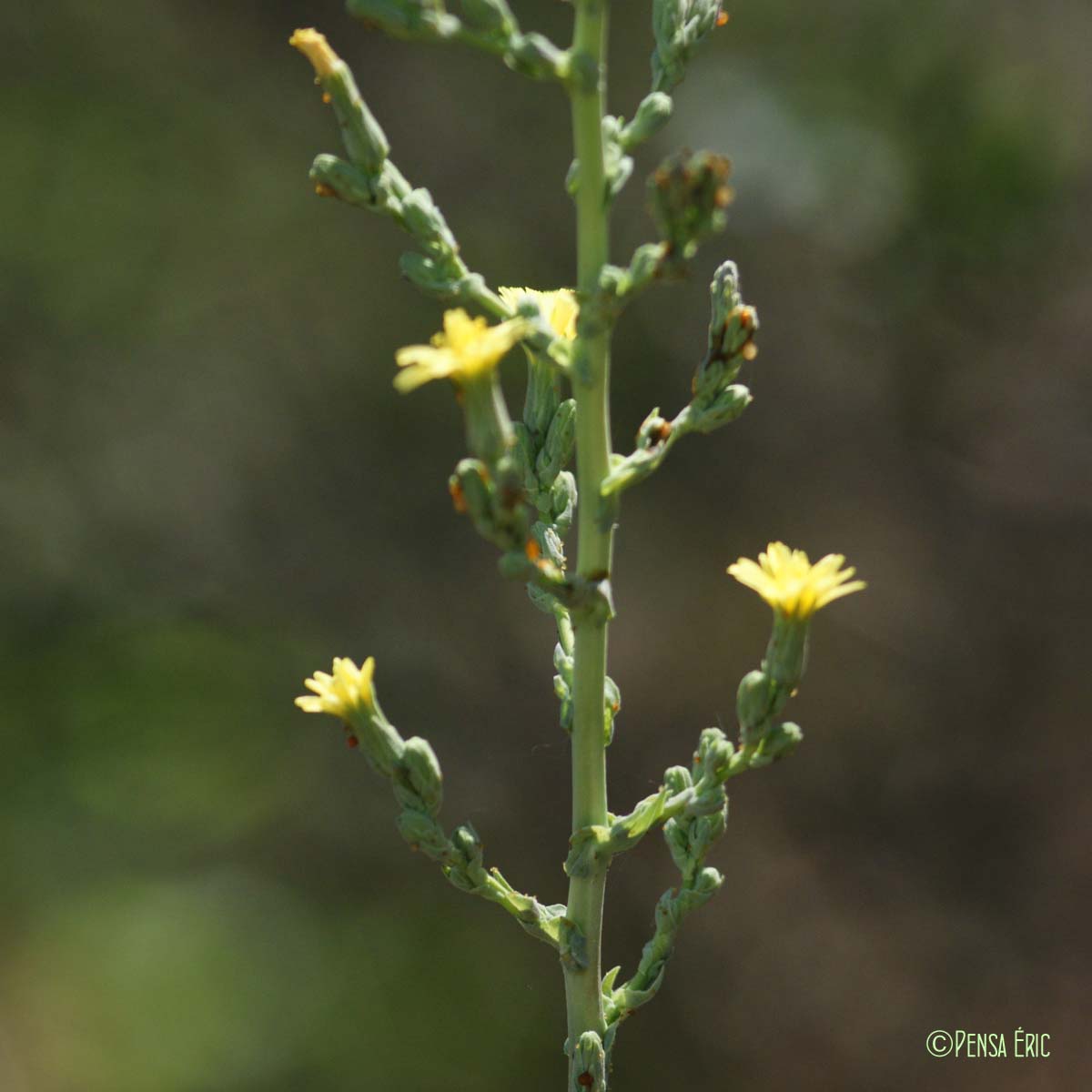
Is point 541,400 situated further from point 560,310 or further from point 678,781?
point 678,781

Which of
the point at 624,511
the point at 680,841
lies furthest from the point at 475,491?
the point at 624,511

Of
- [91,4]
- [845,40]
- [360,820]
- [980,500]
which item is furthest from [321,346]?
[980,500]

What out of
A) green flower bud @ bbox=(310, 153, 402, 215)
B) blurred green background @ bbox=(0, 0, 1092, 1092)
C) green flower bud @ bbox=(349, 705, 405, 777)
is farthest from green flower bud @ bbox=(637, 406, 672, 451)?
blurred green background @ bbox=(0, 0, 1092, 1092)

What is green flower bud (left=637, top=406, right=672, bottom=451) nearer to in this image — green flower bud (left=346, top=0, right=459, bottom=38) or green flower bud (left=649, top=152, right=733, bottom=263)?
green flower bud (left=649, top=152, right=733, bottom=263)

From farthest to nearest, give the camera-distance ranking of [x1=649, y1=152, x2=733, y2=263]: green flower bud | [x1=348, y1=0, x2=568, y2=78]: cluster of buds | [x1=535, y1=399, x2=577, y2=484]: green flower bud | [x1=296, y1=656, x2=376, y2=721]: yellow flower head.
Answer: [x1=535, y1=399, x2=577, y2=484]: green flower bud < [x1=296, y1=656, x2=376, y2=721]: yellow flower head < [x1=348, y1=0, x2=568, y2=78]: cluster of buds < [x1=649, y1=152, x2=733, y2=263]: green flower bud

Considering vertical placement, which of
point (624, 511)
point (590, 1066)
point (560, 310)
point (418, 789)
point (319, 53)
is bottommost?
point (590, 1066)

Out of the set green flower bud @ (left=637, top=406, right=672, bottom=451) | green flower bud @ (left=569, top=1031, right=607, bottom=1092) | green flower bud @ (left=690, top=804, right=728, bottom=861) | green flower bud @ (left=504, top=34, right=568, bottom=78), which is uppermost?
green flower bud @ (left=504, top=34, right=568, bottom=78)

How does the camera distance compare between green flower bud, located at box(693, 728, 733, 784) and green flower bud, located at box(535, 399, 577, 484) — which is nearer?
green flower bud, located at box(693, 728, 733, 784)

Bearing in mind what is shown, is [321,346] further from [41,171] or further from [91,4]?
[91,4]
